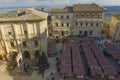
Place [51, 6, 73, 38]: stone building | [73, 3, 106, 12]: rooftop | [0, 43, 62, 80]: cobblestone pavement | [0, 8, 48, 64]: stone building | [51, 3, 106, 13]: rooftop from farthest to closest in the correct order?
[51, 6, 73, 38]: stone building → [73, 3, 106, 12]: rooftop → [51, 3, 106, 13]: rooftop → [0, 8, 48, 64]: stone building → [0, 43, 62, 80]: cobblestone pavement

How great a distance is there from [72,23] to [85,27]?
5834 millimetres

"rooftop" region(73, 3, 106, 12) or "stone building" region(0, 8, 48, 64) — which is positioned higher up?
"rooftop" region(73, 3, 106, 12)

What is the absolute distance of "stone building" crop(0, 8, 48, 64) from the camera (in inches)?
1347

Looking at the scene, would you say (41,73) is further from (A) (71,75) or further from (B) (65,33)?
(B) (65,33)

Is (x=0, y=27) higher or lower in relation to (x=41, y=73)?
higher

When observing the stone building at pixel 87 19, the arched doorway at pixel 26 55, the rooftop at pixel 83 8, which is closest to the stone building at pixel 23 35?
the arched doorway at pixel 26 55

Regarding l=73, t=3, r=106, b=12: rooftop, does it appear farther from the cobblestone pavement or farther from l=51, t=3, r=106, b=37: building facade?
the cobblestone pavement

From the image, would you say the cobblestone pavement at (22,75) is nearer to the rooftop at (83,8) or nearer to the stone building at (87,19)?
the stone building at (87,19)

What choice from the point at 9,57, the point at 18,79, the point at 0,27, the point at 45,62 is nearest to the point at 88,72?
the point at 45,62

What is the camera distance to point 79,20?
52.7 m

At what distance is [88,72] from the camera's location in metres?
29.8

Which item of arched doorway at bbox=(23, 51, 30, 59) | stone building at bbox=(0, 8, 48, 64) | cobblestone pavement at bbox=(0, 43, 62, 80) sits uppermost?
stone building at bbox=(0, 8, 48, 64)

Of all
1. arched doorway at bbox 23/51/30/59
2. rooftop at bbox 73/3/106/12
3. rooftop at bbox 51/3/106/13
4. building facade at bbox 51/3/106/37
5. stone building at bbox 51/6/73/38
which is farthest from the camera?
stone building at bbox 51/6/73/38

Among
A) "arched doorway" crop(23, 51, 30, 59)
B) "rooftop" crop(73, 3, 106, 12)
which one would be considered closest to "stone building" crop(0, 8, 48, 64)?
"arched doorway" crop(23, 51, 30, 59)
